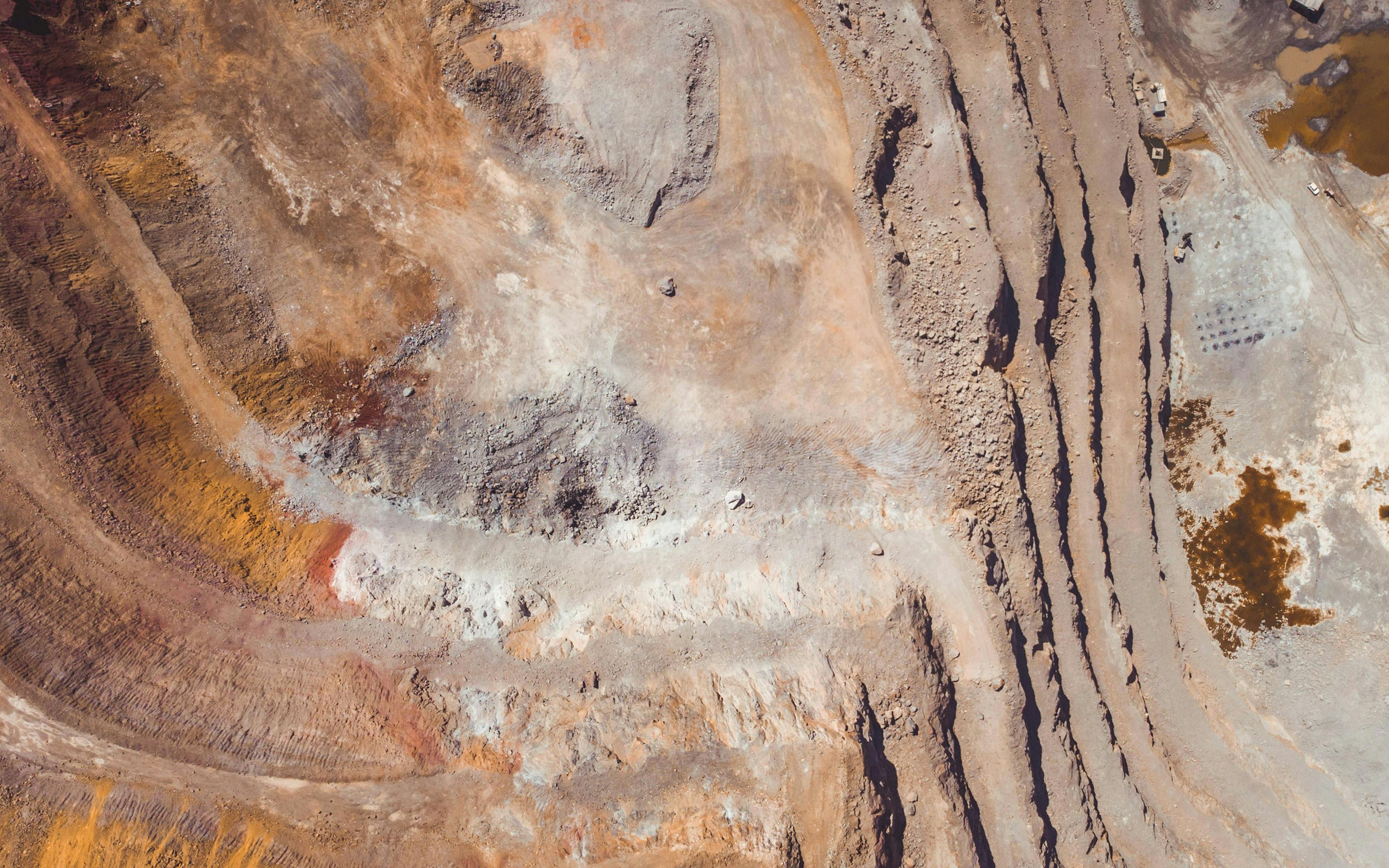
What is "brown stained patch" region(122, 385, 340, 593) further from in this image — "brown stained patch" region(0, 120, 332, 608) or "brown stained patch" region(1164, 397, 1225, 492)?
"brown stained patch" region(1164, 397, 1225, 492)

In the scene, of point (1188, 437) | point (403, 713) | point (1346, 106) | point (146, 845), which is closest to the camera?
point (146, 845)

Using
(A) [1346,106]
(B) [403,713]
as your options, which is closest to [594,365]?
(B) [403,713]

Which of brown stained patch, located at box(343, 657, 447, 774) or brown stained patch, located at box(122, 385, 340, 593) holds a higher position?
brown stained patch, located at box(122, 385, 340, 593)

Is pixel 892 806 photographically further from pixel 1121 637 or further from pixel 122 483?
pixel 122 483

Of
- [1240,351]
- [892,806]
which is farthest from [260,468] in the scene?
[1240,351]

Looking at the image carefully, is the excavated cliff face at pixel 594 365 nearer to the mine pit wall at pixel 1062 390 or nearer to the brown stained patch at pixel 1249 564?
the mine pit wall at pixel 1062 390

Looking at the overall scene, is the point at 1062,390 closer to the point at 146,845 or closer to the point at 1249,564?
the point at 1249,564

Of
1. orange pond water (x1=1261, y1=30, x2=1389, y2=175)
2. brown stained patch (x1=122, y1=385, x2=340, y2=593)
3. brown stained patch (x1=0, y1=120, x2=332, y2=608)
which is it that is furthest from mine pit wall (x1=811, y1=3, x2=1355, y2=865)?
brown stained patch (x1=0, y1=120, x2=332, y2=608)
